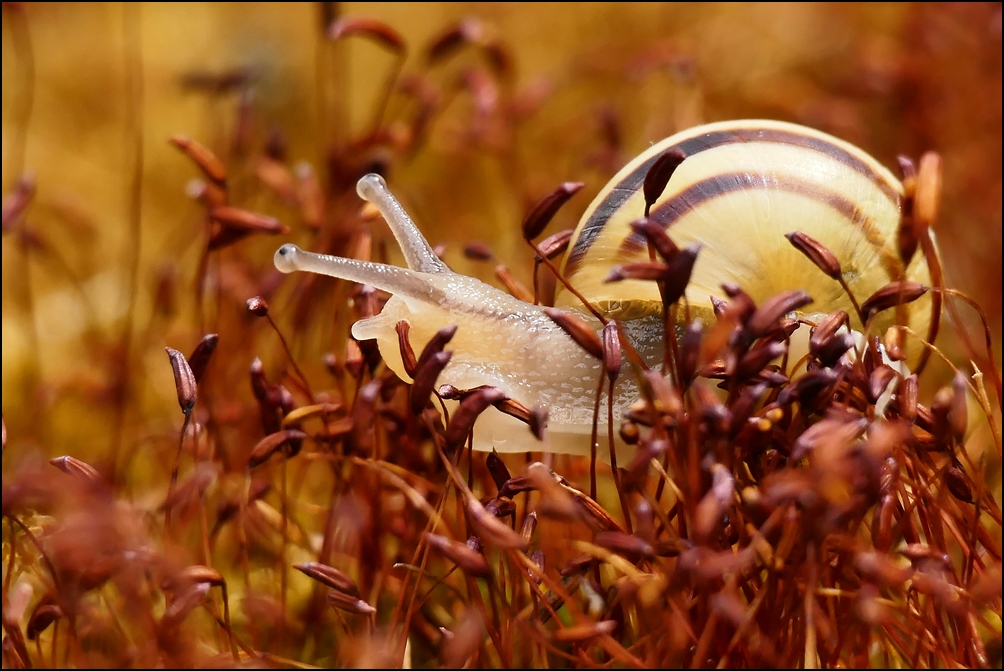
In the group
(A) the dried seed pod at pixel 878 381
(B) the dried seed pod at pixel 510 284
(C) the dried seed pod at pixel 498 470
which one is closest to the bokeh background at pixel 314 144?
(B) the dried seed pod at pixel 510 284

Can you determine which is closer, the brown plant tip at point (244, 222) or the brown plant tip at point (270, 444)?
the brown plant tip at point (270, 444)

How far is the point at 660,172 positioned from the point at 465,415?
0.39m

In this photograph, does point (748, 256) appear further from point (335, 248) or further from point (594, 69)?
point (594, 69)

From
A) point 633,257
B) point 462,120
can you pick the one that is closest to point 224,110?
point 462,120

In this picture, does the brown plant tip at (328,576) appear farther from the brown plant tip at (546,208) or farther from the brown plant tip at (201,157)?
the brown plant tip at (201,157)

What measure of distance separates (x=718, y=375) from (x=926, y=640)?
1.27ft

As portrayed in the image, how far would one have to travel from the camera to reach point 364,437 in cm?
127

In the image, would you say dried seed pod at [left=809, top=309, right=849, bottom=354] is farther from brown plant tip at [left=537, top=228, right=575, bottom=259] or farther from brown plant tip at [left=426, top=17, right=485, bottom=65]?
brown plant tip at [left=426, top=17, right=485, bottom=65]

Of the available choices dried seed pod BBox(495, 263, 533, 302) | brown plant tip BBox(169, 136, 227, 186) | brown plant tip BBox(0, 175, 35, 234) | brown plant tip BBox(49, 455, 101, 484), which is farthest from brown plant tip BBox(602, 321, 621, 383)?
brown plant tip BBox(0, 175, 35, 234)

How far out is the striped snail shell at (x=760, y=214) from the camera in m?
1.33

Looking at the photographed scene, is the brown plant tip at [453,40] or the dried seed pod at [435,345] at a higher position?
the brown plant tip at [453,40]

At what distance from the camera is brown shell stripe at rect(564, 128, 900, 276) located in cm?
137

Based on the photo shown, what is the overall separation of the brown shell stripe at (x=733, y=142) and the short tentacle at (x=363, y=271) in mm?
255

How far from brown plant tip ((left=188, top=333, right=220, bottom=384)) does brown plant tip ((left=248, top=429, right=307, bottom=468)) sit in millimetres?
117
